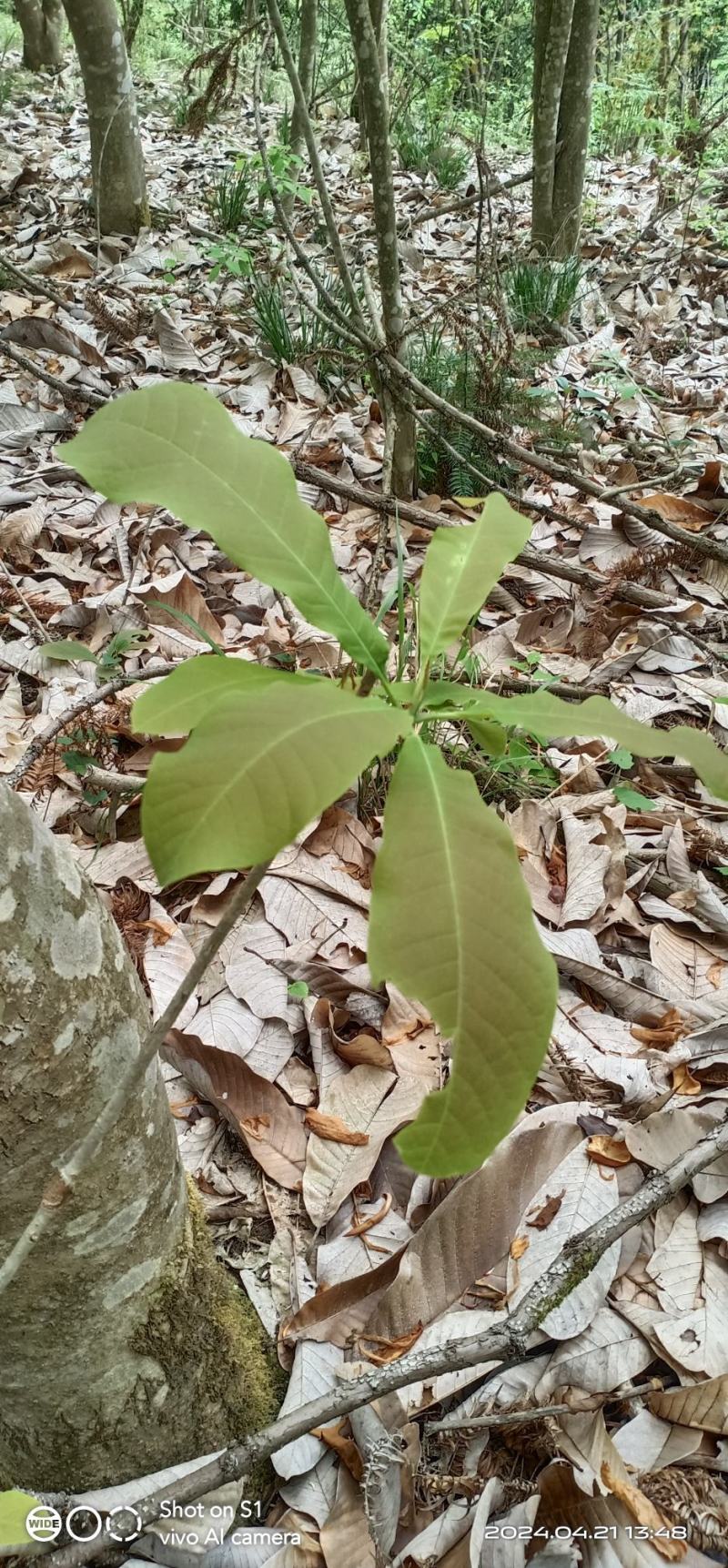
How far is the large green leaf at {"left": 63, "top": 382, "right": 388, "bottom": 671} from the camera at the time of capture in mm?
573

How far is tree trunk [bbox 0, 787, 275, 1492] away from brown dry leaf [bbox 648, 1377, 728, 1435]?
1.65 feet

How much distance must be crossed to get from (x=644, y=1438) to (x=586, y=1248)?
245mm

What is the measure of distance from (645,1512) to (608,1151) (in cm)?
43

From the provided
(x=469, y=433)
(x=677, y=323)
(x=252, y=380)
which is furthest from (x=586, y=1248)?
(x=677, y=323)

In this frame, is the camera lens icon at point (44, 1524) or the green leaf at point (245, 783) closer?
the green leaf at point (245, 783)

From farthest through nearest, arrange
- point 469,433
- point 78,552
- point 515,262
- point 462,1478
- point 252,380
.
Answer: point 515,262, point 252,380, point 469,433, point 78,552, point 462,1478

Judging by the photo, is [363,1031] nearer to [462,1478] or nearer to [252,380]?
[462,1478]

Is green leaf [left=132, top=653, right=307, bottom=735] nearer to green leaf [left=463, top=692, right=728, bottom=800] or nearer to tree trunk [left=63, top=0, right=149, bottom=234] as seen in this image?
green leaf [left=463, top=692, right=728, bottom=800]

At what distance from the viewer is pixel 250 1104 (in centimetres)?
144

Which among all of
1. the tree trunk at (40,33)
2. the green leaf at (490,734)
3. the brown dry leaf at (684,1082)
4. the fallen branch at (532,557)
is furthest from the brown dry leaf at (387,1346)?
the tree trunk at (40,33)

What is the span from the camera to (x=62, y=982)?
2.36 ft

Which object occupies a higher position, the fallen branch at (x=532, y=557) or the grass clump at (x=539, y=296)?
the grass clump at (x=539, y=296)

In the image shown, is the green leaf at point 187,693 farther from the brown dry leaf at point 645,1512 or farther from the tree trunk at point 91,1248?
the brown dry leaf at point 645,1512

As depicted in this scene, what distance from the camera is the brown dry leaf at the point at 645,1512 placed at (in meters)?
0.98
